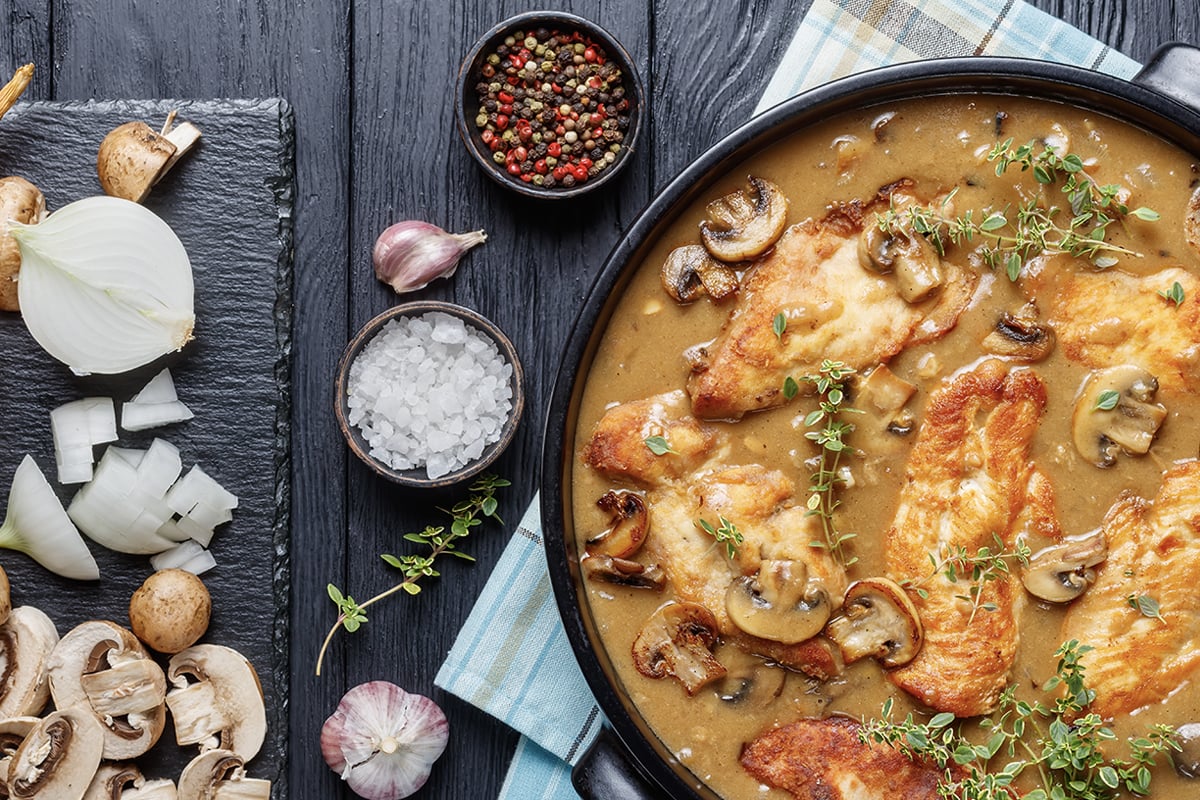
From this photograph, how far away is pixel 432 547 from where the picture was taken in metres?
3.39

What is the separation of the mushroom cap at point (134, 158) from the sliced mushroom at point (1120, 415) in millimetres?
2692

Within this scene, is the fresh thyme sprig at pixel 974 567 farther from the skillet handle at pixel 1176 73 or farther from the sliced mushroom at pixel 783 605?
the skillet handle at pixel 1176 73

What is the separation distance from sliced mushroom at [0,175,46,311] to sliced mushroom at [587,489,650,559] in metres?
1.91

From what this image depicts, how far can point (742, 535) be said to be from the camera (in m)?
2.77

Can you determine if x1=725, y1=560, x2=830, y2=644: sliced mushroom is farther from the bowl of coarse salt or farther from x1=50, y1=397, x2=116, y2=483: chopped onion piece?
x1=50, y1=397, x2=116, y2=483: chopped onion piece

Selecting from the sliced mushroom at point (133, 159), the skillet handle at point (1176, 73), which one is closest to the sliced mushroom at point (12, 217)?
the sliced mushroom at point (133, 159)

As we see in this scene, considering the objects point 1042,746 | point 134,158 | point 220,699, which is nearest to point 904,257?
point 1042,746

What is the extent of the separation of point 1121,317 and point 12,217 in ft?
10.2

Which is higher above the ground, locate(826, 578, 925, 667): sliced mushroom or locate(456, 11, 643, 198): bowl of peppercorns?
locate(456, 11, 643, 198): bowl of peppercorns

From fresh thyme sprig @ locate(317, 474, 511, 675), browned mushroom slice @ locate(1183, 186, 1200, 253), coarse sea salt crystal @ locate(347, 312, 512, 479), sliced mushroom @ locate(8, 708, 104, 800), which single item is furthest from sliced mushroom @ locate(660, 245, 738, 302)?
sliced mushroom @ locate(8, 708, 104, 800)

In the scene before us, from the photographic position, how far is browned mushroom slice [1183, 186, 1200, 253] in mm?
2777

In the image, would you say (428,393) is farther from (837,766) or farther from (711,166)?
(837,766)

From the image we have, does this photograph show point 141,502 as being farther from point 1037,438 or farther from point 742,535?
point 1037,438

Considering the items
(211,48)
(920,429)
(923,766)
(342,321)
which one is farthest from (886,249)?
(211,48)
